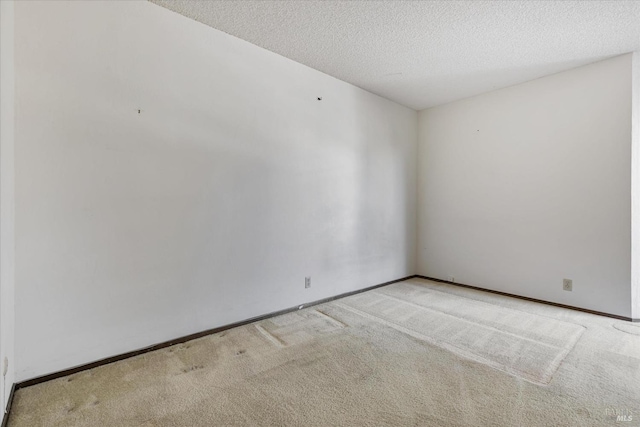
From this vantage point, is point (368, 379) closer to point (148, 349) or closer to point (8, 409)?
point (148, 349)

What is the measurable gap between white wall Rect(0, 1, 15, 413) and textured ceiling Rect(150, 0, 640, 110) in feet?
3.31

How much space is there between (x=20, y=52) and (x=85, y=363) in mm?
1942

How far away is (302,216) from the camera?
3102 millimetres

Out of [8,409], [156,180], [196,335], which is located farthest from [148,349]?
[156,180]

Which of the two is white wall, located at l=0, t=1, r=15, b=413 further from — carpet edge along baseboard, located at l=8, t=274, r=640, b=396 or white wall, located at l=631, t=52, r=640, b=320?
white wall, located at l=631, t=52, r=640, b=320

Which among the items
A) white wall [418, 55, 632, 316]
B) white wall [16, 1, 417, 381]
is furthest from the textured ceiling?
white wall [418, 55, 632, 316]

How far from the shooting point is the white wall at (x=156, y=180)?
70.1 inches

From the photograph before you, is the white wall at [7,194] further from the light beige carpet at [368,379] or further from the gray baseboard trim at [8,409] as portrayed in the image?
the light beige carpet at [368,379]

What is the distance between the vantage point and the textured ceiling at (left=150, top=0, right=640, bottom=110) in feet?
7.18

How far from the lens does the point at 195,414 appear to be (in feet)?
4.98

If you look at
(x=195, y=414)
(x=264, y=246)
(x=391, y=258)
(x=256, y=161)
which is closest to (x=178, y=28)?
(x=256, y=161)

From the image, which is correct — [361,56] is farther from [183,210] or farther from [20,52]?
[20,52]

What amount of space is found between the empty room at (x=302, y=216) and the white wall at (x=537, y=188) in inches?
0.9

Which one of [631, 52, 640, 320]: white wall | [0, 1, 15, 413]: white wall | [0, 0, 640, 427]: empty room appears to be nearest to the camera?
[0, 1, 15, 413]: white wall
